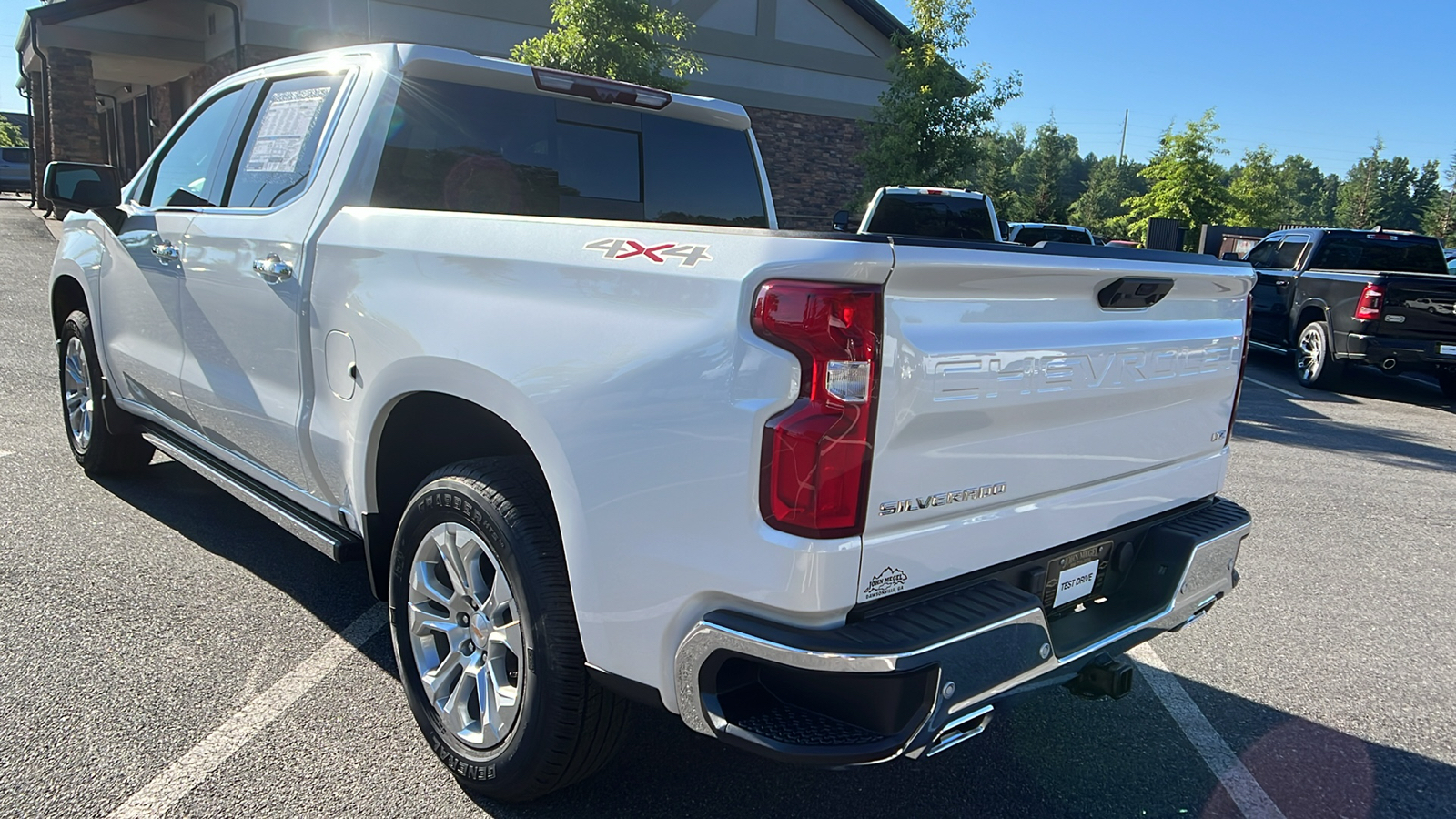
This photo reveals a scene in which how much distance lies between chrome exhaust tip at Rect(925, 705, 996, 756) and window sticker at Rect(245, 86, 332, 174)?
A: 2.85 m

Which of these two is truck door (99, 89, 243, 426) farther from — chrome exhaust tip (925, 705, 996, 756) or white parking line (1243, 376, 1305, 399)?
white parking line (1243, 376, 1305, 399)

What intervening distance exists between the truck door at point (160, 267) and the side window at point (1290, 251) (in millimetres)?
13176

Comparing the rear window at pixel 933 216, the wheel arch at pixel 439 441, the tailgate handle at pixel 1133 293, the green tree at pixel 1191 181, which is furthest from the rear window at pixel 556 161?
the green tree at pixel 1191 181

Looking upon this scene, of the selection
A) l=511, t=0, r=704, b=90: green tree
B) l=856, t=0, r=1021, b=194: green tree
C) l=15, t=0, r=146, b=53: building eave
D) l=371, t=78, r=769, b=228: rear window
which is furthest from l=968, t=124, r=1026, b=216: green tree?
l=15, t=0, r=146, b=53: building eave

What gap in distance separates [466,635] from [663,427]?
43.1 inches

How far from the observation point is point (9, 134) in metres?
81.6

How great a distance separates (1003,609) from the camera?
2.14m

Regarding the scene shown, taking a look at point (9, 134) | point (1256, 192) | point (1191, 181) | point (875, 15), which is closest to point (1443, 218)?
point (1256, 192)

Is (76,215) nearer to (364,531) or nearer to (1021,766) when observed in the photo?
(364,531)

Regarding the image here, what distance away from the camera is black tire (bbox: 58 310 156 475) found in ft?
16.7

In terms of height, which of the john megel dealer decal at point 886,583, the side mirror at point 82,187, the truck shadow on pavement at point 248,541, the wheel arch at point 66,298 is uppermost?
the side mirror at point 82,187

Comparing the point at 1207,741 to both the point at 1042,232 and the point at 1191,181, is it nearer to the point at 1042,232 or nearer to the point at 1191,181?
the point at 1042,232

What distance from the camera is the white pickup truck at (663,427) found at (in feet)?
6.39

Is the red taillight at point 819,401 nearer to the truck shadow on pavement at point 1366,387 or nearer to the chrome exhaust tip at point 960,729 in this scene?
the chrome exhaust tip at point 960,729
